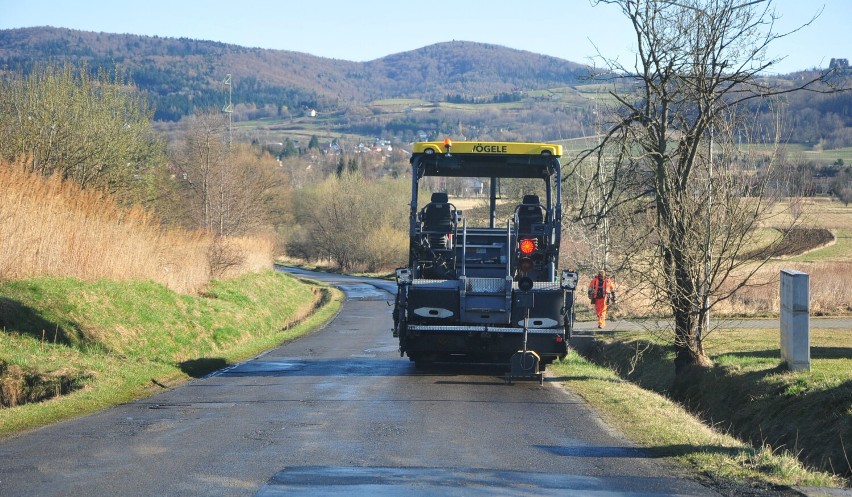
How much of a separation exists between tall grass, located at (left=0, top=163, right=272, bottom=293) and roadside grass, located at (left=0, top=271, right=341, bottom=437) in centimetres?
51

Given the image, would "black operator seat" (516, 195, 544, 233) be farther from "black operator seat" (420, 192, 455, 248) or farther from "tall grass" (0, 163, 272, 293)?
"tall grass" (0, 163, 272, 293)

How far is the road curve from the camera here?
7.57 meters

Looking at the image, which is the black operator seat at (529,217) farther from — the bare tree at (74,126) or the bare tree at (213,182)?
the bare tree at (213,182)

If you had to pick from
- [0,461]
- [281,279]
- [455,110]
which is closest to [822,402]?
[0,461]

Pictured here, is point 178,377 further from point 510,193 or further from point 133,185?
point 133,185

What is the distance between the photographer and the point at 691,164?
1606 cm

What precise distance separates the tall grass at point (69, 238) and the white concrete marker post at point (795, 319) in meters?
14.3

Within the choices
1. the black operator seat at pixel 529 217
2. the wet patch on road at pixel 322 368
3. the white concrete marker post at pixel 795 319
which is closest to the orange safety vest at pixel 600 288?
the wet patch on road at pixel 322 368

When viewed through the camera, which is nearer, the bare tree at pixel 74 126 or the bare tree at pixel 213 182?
the bare tree at pixel 74 126

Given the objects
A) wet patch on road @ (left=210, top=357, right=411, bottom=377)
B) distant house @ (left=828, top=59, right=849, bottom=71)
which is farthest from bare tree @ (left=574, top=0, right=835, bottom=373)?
wet patch on road @ (left=210, top=357, right=411, bottom=377)

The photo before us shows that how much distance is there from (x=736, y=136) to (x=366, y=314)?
22918 millimetres

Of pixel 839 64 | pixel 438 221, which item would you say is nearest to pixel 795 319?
pixel 839 64

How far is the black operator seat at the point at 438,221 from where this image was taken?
52.1ft

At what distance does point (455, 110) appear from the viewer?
633 ft
